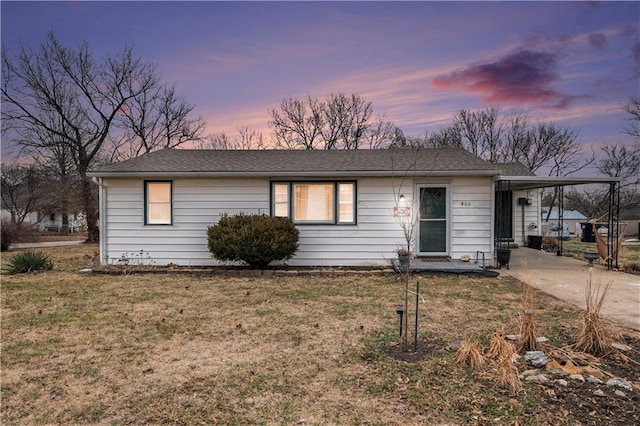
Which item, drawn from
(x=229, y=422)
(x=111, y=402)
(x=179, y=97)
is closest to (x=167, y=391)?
(x=111, y=402)

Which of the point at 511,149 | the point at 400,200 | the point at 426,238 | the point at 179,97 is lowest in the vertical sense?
the point at 426,238

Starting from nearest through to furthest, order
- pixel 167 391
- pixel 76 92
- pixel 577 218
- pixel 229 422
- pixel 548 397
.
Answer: pixel 229 422 → pixel 548 397 → pixel 167 391 → pixel 76 92 → pixel 577 218

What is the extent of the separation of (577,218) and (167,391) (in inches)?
1253

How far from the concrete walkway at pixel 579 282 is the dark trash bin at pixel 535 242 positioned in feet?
7.64

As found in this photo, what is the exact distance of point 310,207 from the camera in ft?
30.9

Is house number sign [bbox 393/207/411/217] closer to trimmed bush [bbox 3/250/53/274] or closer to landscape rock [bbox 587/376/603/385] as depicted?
landscape rock [bbox 587/376/603/385]

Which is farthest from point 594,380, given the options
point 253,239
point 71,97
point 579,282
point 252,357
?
point 71,97

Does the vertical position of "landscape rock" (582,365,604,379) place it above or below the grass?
above

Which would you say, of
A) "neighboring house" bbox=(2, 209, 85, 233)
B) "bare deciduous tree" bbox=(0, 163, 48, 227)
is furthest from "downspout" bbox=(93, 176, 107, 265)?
"neighboring house" bbox=(2, 209, 85, 233)

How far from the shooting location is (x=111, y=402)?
289cm

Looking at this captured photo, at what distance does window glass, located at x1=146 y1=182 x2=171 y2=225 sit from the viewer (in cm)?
950

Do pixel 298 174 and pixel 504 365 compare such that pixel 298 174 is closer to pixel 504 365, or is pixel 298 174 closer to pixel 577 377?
pixel 504 365

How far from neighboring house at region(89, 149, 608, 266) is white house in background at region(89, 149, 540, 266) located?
1.0 inches

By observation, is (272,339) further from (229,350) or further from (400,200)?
(400,200)
